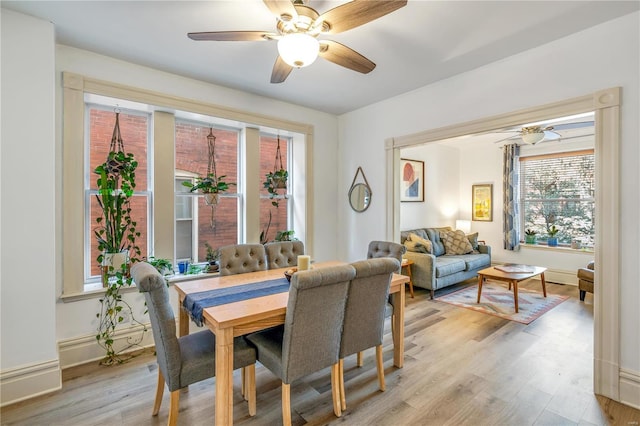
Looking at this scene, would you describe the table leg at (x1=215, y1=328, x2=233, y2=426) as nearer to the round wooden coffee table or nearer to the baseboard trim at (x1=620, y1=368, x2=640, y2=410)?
the baseboard trim at (x1=620, y1=368, x2=640, y2=410)

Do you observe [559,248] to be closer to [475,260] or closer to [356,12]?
[475,260]

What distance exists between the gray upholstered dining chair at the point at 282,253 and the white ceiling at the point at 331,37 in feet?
5.79

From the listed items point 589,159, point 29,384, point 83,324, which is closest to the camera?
point 29,384

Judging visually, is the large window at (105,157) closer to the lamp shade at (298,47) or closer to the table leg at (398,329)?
the lamp shade at (298,47)

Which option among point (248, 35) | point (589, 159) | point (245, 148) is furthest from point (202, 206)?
point (589, 159)

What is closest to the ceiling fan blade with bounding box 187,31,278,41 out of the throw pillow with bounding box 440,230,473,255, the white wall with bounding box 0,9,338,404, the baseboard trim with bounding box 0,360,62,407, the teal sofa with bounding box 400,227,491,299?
the white wall with bounding box 0,9,338,404

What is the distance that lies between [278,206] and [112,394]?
2667 millimetres

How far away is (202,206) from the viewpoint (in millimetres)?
3615

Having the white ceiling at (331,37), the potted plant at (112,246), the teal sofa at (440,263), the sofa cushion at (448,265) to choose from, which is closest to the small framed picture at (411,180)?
the teal sofa at (440,263)

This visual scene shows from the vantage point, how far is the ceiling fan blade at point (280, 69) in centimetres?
215

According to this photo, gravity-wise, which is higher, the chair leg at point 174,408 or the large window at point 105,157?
the large window at point 105,157

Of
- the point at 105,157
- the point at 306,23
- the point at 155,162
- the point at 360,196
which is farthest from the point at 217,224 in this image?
the point at 306,23

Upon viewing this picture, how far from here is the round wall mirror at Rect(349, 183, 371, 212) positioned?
13.7ft

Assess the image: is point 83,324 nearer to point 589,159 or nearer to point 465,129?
point 465,129
